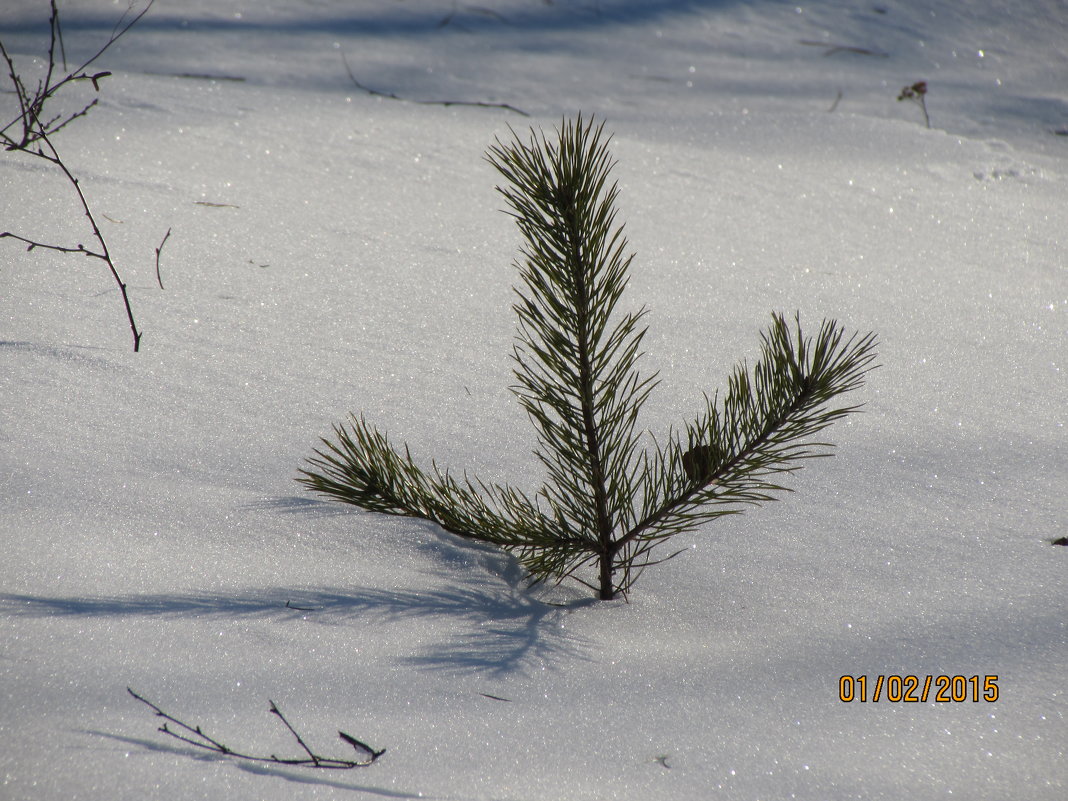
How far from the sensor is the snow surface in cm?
100

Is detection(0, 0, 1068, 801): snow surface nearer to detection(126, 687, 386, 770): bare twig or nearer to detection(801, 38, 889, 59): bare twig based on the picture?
detection(126, 687, 386, 770): bare twig

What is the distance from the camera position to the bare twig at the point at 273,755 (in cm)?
92

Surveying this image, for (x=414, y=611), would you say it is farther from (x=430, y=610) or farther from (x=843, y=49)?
(x=843, y=49)

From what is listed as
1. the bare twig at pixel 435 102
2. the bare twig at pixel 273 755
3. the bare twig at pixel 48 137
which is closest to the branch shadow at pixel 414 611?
the bare twig at pixel 273 755

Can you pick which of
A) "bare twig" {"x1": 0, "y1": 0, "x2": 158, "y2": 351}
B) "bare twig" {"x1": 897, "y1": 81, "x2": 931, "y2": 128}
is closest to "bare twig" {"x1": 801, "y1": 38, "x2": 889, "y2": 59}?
"bare twig" {"x1": 897, "y1": 81, "x2": 931, "y2": 128}

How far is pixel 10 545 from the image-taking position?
1.21m

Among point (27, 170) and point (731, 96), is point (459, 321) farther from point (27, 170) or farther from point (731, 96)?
point (731, 96)

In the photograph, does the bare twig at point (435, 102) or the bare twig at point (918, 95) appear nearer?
the bare twig at point (435, 102)

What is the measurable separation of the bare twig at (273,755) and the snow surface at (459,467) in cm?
1

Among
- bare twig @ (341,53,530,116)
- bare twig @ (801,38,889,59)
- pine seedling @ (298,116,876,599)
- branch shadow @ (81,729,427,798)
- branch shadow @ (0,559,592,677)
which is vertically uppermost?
bare twig @ (801,38,889,59)

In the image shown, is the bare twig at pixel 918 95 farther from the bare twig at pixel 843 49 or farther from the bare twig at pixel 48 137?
the bare twig at pixel 48 137
